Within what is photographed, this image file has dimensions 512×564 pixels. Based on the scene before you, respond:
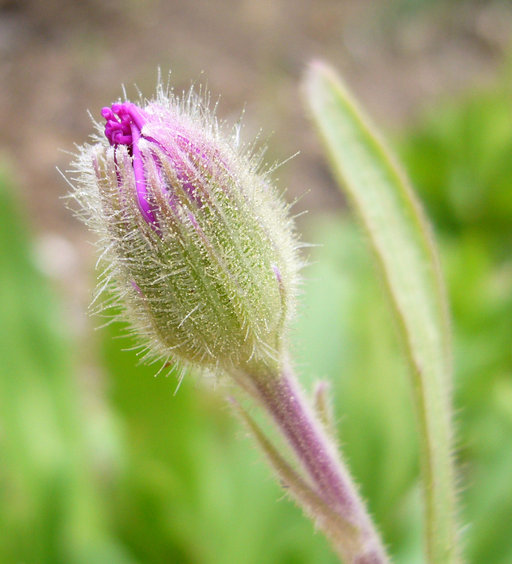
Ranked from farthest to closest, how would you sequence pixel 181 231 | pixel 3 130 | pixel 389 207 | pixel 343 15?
1. pixel 343 15
2. pixel 3 130
3. pixel 389 207
4. pixel 181 231

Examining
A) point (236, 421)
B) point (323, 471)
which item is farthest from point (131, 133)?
point (236, 421)

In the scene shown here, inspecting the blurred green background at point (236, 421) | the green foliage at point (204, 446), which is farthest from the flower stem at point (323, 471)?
the green foliage at point (204, 446)

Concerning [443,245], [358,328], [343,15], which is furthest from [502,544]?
[343,15]

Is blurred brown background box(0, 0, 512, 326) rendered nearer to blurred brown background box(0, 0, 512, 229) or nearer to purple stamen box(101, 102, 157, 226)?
blurred brown background box(0, 0, 512, 229)

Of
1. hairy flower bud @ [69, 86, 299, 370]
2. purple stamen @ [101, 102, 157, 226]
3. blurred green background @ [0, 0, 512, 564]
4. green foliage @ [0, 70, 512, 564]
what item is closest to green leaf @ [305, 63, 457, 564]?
blurred green background @ [0, 0, 512, 564]

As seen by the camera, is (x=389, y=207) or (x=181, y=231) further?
(x=389, y=207)

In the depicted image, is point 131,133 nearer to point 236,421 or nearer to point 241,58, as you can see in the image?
point 236,421

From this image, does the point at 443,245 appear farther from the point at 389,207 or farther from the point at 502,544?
the point at 389,207
